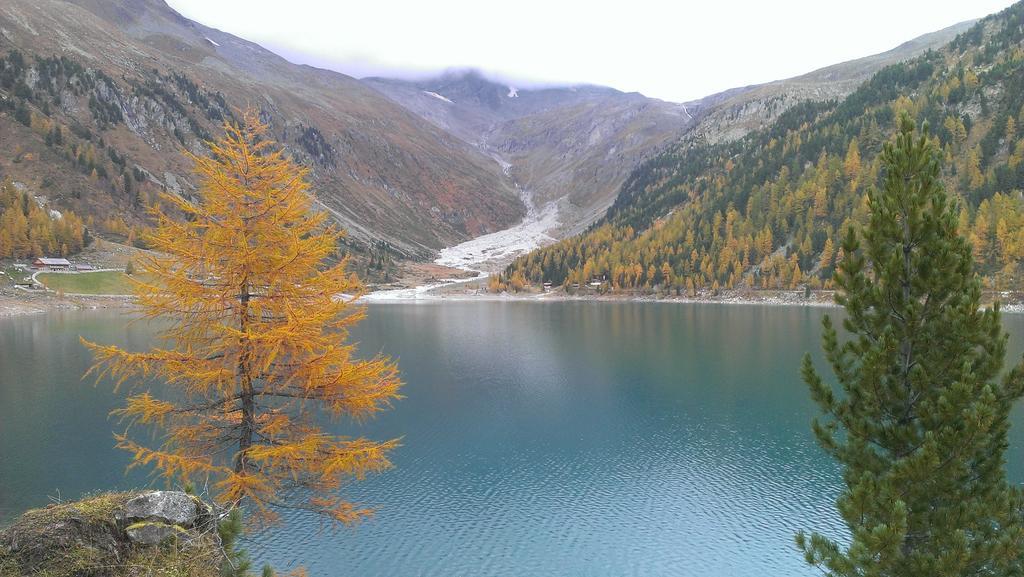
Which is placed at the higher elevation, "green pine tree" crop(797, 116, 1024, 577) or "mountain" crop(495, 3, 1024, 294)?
"mountain" crop(495, 3, 1024, 294)

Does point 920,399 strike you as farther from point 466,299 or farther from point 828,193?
point 828,193

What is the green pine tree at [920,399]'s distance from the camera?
891 centimetres

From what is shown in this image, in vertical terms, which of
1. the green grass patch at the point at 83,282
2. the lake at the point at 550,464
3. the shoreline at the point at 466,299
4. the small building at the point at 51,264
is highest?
the small building at the point at 51,264

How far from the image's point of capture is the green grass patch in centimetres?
11044

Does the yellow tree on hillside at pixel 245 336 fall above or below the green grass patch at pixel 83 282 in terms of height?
below

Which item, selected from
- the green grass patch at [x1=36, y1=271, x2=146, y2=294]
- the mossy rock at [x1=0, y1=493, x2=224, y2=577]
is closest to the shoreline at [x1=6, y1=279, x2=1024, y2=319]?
the green grass patch at [x1=36, y1=271, x2=146, y2=294]

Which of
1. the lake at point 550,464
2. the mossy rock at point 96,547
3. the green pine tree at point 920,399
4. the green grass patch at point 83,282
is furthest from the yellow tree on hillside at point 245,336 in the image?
the green grass patch at point 83,282

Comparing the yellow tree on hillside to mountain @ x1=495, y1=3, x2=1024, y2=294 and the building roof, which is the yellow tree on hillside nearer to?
mountain @ x1=495, y1=3, x2=1024, y2=294

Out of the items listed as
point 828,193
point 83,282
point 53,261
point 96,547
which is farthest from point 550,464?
point 828,193

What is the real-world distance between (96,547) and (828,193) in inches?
6923

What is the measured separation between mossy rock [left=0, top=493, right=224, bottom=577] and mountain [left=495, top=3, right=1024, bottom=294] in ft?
433

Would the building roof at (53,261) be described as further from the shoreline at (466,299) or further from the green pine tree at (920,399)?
the green pine tree at (920,399)

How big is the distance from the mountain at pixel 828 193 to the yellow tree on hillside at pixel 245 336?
12807 centimetres

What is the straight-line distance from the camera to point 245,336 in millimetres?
12008
